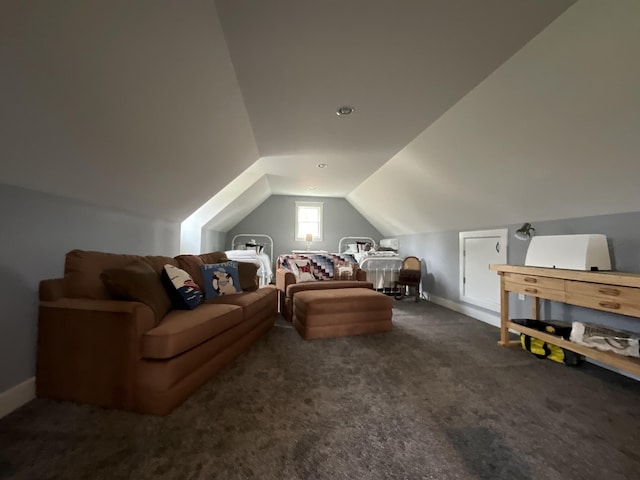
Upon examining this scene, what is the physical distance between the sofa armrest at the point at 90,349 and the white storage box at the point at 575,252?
3.25m

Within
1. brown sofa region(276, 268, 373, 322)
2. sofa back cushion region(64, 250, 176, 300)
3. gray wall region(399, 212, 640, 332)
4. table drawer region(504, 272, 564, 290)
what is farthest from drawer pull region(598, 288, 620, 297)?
sofa back cushion region(64, 250, 176, 300)

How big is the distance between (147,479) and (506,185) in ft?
11.6

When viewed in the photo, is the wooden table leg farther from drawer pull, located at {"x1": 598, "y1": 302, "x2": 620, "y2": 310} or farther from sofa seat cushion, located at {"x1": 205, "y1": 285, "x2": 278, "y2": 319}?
sofa seat cushion, located at {"x1": 205, "y1": 285, "x2": 278, "y2": 319}

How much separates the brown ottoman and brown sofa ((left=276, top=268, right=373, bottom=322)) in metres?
0.35

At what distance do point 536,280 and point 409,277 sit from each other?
277cm

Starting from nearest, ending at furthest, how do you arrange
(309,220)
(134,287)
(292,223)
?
(134,287), (292,223), (309,220)

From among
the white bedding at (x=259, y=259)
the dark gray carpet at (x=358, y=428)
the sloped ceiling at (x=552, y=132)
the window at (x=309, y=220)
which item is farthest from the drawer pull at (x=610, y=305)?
the window at (x=309, y=220)

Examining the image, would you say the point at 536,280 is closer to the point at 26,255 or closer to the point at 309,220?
the point at 26,255

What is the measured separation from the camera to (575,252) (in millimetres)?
2391

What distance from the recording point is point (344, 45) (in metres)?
1.78

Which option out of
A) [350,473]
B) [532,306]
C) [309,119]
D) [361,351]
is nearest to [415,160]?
[309,119]

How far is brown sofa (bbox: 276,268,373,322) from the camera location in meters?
3.77

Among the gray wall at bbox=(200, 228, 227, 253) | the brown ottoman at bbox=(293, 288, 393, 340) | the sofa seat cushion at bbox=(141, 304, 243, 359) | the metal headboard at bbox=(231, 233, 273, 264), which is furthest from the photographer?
the metal headboard at bbox=(231, 233, 273, 264)

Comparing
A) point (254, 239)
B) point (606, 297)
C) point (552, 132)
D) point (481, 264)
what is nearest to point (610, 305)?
point (606, 297)
